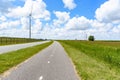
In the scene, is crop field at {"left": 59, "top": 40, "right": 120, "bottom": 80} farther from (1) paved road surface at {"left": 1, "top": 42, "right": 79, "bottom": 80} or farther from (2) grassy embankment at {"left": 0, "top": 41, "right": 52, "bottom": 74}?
(2) grassy embankment at {"left": 0, "top": 41, "right": 52, "bottom": 74}

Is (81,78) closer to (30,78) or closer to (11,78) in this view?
(30,78)

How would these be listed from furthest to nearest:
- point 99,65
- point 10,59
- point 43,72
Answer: point 10,59, point 99,65, point 43,72

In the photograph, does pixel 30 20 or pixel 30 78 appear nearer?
pixel 30 78

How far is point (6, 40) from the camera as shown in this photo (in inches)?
3378

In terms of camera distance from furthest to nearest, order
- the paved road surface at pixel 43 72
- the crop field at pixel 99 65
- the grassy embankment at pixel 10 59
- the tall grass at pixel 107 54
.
Answer: the tall grass at pixel 107 54
the grassy embankment at pixel 10 59
the crop field at pixel 99 65
the paved road surface at pixel 43 72

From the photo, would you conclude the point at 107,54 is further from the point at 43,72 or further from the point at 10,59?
the point at 43,72

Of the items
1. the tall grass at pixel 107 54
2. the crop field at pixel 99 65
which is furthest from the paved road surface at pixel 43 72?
the tall grass at pixel 107 54

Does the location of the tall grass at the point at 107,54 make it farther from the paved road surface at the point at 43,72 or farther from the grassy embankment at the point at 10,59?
the grassy embankment at the point at 10,59

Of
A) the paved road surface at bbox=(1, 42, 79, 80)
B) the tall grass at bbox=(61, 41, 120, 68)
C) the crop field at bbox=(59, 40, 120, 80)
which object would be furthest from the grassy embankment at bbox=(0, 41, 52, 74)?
the tall grass at bbox=(61, 41, 120, 68)

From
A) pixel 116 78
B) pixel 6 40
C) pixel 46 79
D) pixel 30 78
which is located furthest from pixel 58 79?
pixel 6 40

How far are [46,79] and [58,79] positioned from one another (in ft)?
1.88

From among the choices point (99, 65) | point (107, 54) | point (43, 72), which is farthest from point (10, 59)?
point (107, 54)

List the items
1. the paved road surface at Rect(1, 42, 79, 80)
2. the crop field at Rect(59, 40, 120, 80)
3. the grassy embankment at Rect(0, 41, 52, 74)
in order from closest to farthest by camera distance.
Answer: the paved road surface at Rect(1, 42, 79, 80)
the crop field at Rect(59, 40, 120, 80)
the grassy embankment at Rect(0, 41, 52, 74)

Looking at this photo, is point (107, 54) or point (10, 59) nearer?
point (10, 59)
